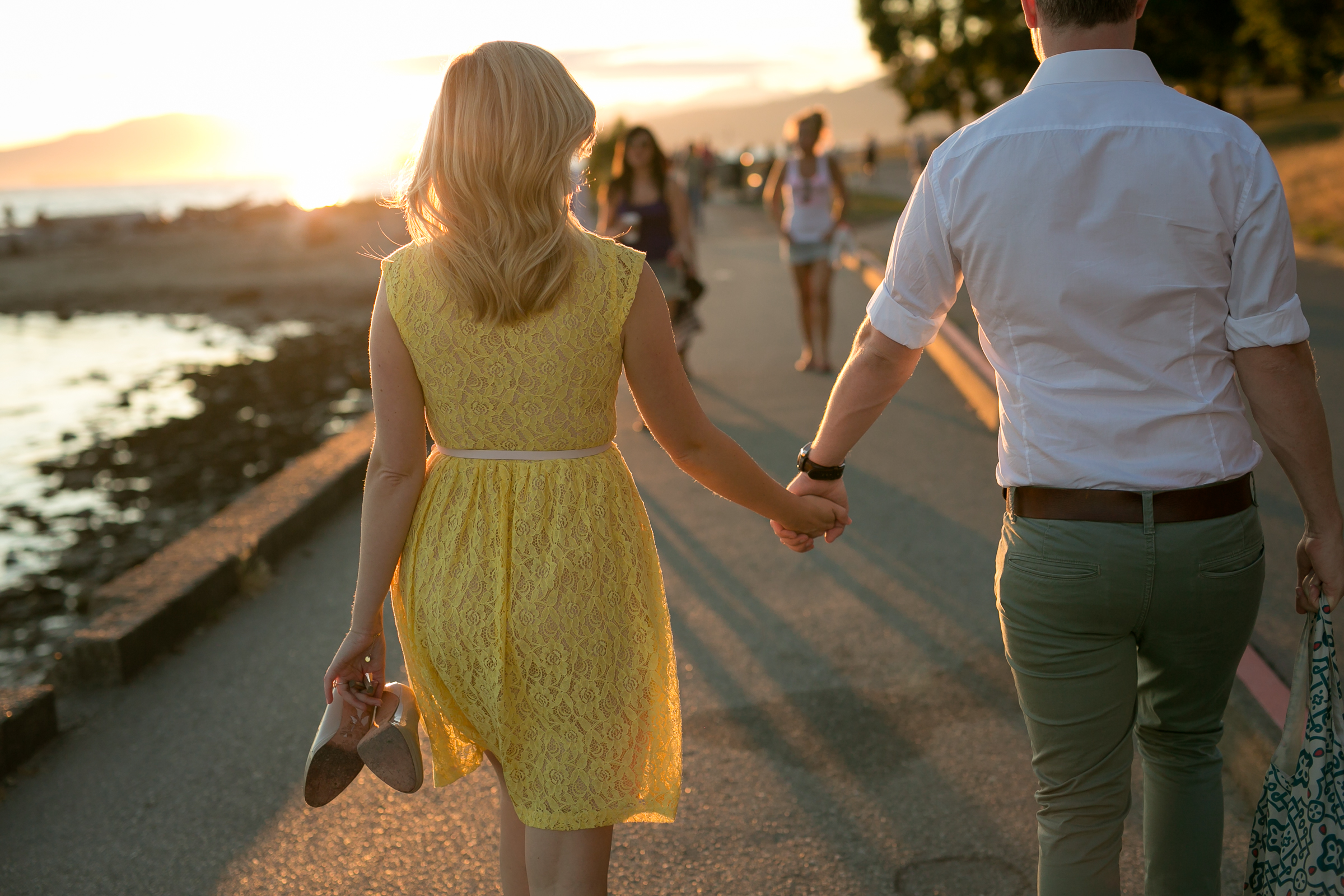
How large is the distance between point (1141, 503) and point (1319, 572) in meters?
0.48

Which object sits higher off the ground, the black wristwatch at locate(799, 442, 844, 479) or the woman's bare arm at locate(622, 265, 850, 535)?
the woman's bare arm at locate(622, 265, 850, 535)

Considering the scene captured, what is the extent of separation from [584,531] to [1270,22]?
35150 millimetres

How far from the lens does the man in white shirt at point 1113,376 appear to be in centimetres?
193

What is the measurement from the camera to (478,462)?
7.03ft

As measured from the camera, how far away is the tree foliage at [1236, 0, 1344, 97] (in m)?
→ 30.6

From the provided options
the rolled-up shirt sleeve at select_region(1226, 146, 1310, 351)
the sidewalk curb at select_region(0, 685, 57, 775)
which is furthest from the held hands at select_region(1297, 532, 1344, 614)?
the sidewalk curb at select_region(0, 685, 57, 775)

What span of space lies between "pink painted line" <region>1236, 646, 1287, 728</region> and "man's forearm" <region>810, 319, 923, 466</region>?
5.49 ft

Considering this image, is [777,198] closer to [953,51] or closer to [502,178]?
[502,178]

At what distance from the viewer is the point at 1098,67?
6.54 ft

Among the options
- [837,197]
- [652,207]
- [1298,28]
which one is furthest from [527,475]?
[1298,28]

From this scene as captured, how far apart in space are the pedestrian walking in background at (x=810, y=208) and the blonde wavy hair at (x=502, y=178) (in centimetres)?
755

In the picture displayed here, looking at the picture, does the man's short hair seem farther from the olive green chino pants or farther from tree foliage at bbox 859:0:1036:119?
tree foliage at bbox 859:0:1036:119

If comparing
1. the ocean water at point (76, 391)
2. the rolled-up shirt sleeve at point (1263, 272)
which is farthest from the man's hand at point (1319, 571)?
the ocean water at point (76, 391)

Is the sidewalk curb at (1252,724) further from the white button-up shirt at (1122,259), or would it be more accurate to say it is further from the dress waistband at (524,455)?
the dress waistband at (524,455)
